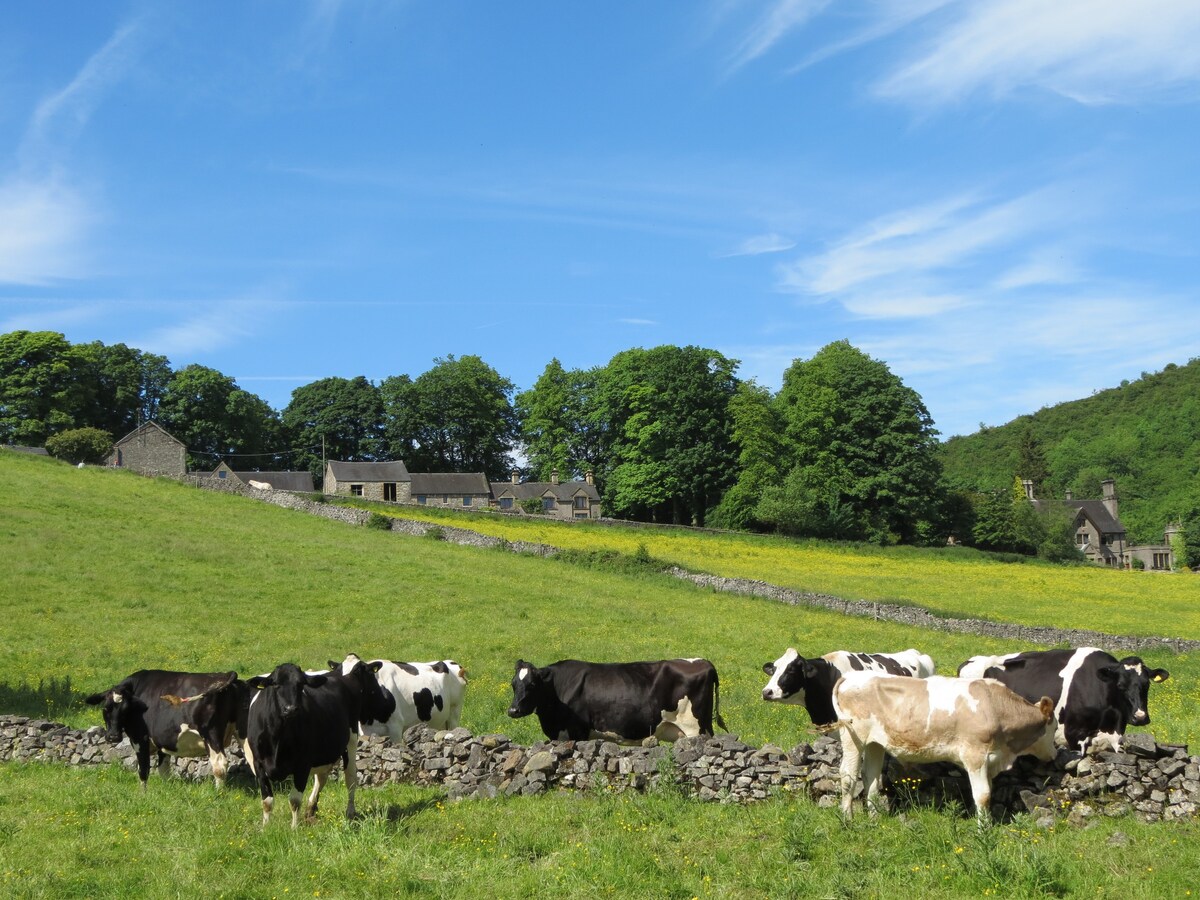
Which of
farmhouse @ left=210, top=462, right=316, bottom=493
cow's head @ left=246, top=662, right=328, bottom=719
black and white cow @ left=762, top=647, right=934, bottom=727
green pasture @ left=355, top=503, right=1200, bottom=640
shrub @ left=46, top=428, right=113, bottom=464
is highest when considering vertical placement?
shrub @ left=46, top=428, right=113, bottom=464

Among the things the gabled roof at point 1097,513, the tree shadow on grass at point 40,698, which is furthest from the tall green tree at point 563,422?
the tree shadow on grass at point 40,698

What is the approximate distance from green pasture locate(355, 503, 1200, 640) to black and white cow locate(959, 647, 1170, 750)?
2687 centimetres

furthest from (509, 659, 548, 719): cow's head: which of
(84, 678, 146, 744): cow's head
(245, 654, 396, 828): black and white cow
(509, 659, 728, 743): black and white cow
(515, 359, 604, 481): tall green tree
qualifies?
(515, 359, 604, 481): tall green tree

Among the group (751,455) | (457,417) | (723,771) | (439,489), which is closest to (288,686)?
(723,771)

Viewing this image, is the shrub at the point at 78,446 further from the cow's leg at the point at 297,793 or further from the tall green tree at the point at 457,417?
the cow's leg at the point at 297,793

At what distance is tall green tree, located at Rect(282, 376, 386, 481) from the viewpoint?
375ft

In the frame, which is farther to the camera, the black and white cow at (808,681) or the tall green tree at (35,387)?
the tall green tree at (35,387)

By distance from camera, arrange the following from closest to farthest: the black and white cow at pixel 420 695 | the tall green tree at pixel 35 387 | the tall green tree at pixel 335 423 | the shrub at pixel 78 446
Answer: the black and white cow at pixel 420 695
the shrub at pixel 78 446
the tall green tree at pixel 35 387
the tall green tree at pixel 335 423

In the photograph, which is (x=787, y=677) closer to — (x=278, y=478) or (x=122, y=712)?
(x=122, y=712)

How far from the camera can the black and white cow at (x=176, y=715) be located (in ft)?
47.3

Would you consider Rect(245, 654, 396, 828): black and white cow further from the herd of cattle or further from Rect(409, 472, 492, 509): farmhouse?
Rect(409, 472, 492, 509): farmhouse

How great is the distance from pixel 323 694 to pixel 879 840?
667 centimetres

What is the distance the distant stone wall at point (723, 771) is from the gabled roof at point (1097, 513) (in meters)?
104

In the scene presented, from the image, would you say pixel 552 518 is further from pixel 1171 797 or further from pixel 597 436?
pixel 1171 797
